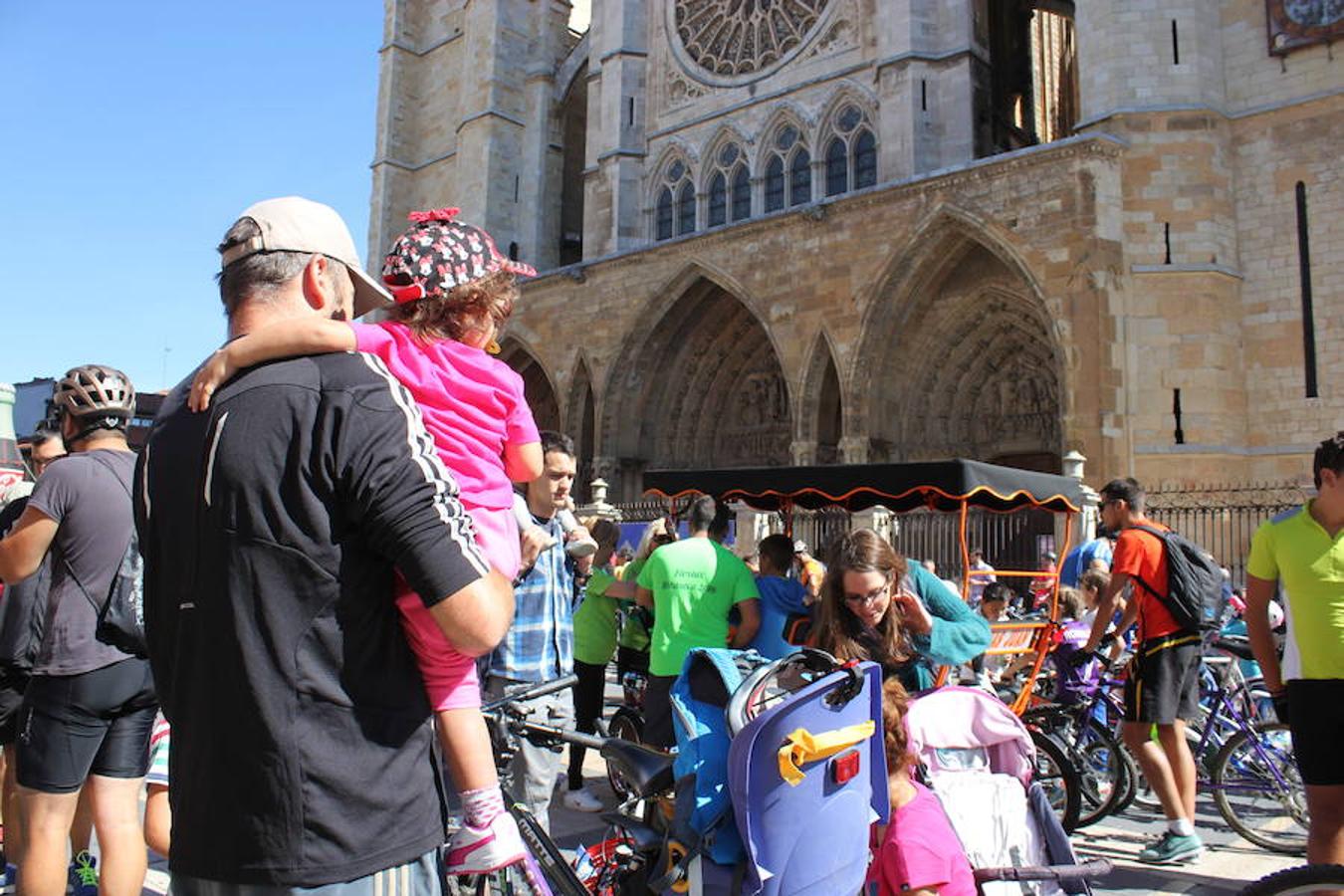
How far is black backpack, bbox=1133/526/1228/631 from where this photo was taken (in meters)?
4.23

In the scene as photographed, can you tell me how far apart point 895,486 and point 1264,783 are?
112 inches

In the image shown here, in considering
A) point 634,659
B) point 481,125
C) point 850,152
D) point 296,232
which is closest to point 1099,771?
point 634,659

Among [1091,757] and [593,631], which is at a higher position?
[593,631]

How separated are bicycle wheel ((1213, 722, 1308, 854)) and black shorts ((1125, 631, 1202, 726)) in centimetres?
65

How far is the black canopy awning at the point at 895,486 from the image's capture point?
21.6ft

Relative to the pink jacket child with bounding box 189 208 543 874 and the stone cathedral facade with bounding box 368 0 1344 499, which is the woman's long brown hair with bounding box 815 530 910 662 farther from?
the stone cathedral facade with bounding box 368 0 1344 499

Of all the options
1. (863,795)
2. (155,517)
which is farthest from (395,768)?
(863,795)

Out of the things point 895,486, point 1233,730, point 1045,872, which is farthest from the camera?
point 895,486

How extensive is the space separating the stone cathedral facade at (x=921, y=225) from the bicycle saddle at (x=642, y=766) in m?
11.3

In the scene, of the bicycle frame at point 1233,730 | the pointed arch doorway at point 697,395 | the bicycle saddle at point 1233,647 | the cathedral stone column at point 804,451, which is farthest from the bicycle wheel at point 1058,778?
the pointed arch doorway at point 697,395

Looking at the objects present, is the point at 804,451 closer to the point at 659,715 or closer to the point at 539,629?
the point at 659,715

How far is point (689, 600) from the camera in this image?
4.67m

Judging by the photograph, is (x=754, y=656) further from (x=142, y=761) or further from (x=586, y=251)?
(x=586, y=251)

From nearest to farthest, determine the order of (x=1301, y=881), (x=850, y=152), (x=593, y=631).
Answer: (x=1301, y=881) < (x=593, y=631) < (x=850, y=152)
